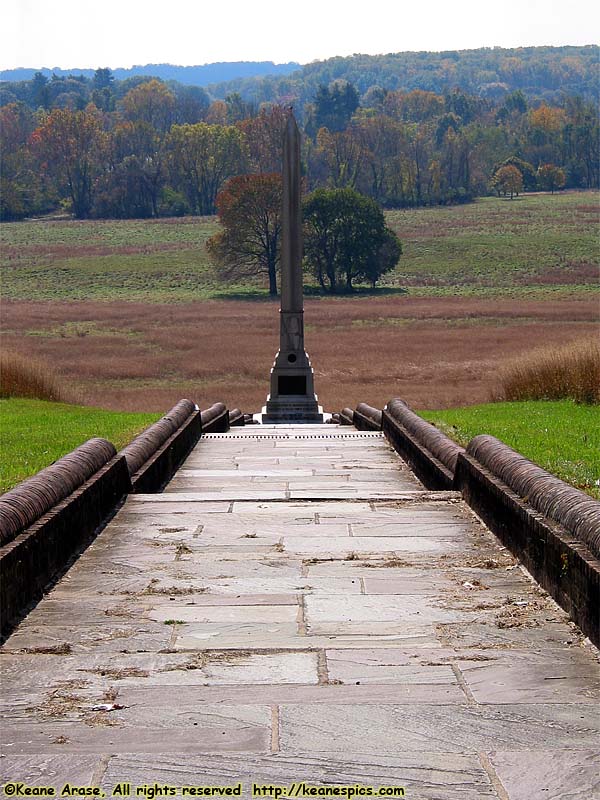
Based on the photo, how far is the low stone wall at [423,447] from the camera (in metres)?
9.43

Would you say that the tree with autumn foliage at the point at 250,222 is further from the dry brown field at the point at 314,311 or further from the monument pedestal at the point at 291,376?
the monument pedestal at the point at 291,376

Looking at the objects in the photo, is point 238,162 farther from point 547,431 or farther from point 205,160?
point 547,431

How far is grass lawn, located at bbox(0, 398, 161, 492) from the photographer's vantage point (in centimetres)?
1035

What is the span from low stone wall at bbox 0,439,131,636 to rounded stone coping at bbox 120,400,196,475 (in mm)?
1070

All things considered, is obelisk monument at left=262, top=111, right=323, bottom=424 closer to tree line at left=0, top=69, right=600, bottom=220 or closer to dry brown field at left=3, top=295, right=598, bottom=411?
dry brown field at left=3, top=295, right=598, bottom=411

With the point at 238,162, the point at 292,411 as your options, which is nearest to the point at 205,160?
Answer: the point at 238,162

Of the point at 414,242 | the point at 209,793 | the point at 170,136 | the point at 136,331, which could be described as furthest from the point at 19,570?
the point at 170,136

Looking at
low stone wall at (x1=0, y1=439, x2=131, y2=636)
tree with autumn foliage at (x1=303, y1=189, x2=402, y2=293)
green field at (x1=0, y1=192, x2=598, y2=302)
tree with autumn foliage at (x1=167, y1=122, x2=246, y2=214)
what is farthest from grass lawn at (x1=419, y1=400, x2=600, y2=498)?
tree with autumn foliage at (x1=167, y1=122, x2=246, y2=214)

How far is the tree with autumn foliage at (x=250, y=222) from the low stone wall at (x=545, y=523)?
6274 cm

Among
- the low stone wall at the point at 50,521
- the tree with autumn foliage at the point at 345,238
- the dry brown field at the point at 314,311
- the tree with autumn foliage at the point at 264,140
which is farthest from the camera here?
the tree with autumn foliage at the point at 264,140

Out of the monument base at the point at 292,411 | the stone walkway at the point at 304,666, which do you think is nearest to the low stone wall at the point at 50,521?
the stone walkway at the point at 304,666

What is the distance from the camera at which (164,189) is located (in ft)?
397

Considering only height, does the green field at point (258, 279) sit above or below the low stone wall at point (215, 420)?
below

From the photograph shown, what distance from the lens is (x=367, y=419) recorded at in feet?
61.0
